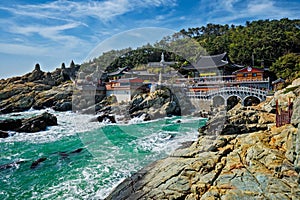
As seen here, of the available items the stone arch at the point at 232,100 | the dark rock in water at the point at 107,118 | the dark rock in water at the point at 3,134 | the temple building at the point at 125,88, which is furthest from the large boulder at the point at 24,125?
the stone arch at the point at 232,100

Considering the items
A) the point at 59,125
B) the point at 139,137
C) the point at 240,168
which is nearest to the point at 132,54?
the point at 59,125

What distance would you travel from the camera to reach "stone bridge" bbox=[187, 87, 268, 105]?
2926cm

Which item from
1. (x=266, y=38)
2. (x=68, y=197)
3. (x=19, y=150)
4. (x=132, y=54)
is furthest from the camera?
(x=132, y=54)

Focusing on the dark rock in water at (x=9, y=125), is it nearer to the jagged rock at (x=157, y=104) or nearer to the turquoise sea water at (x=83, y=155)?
the turquoise sea water at (x=83, y=155)

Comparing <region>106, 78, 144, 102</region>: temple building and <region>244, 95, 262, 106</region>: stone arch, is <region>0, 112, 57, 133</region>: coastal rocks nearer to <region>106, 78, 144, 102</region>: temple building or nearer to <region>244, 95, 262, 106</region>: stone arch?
<region>106, 78, 144, 102</region>: temple building

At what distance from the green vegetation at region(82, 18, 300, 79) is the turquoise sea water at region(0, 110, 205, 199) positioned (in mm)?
21292

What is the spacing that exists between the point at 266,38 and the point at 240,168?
155 ft

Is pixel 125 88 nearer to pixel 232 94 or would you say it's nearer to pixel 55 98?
pixel 232 94

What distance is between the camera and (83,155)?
60.3 feet

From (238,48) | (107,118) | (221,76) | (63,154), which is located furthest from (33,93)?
(238,48)

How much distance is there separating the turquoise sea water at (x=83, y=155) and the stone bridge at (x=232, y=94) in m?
6.83

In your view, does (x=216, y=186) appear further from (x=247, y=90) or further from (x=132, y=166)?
(x=247, y=90)

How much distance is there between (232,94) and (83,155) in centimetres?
2332

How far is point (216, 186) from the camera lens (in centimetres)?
844
